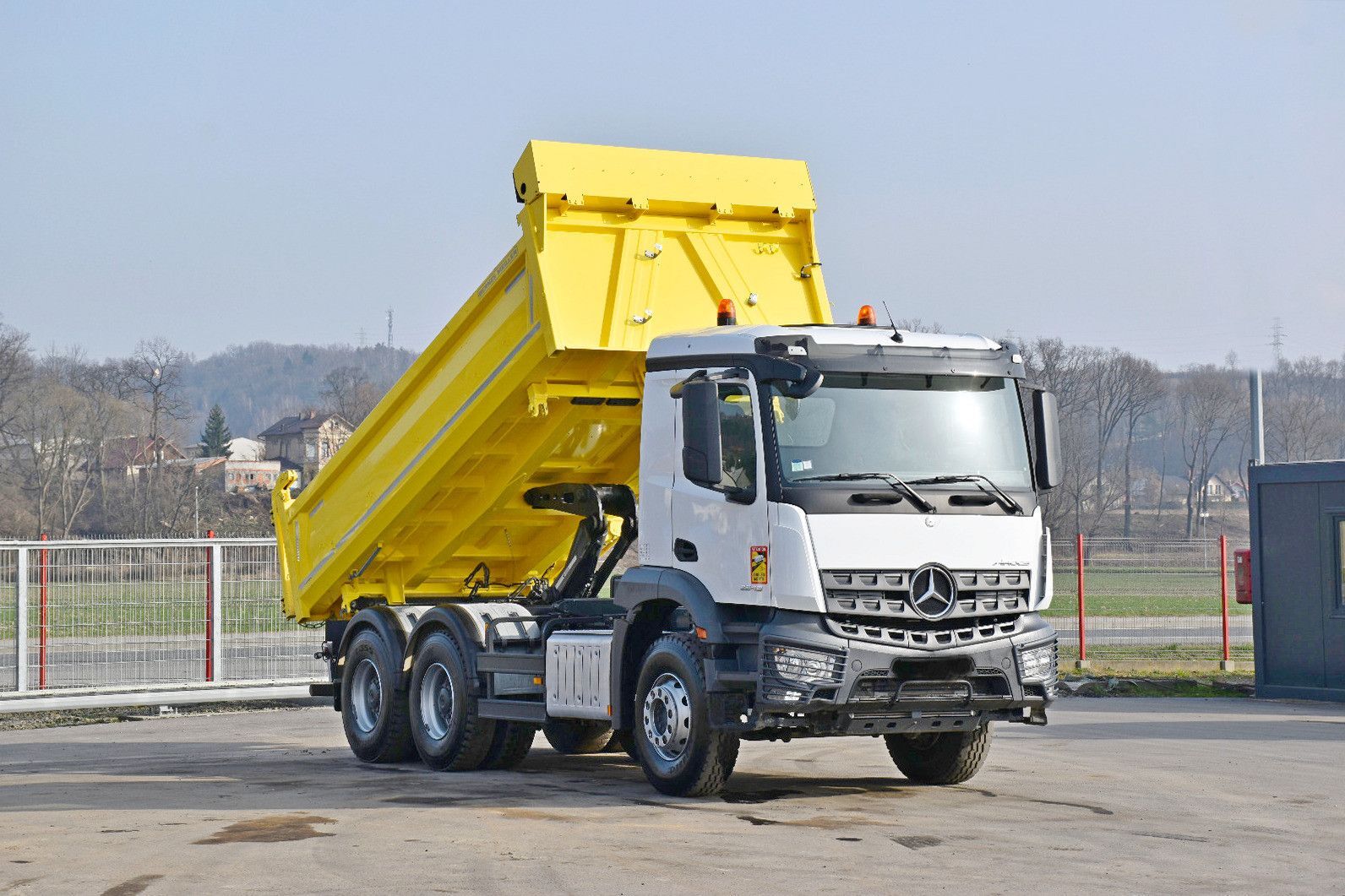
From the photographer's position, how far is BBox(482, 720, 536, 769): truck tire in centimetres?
1295

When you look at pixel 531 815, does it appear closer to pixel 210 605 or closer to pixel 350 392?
pixel 210 605

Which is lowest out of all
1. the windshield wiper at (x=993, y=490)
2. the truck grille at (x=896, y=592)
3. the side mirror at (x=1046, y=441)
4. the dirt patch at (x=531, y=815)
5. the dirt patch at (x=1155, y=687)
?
the dirt patch at (x=1155, y=687)

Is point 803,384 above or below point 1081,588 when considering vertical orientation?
above

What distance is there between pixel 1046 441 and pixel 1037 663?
1426 millimetres

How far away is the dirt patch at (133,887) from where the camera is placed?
771cm

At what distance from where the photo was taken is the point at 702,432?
10.2 metres

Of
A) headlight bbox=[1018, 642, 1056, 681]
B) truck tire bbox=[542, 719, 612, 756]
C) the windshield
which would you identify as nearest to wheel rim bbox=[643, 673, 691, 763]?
the windshield

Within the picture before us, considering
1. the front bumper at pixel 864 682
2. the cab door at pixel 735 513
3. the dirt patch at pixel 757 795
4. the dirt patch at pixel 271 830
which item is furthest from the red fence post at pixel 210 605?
the front bumper at pixel 864 682

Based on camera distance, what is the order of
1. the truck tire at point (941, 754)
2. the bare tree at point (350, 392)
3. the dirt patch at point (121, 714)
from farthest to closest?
the bare tree at point (350, 392) → the dirt patch at point (121, 714) → the truck tire at point (941, 754)

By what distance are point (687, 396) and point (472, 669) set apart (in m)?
3.53

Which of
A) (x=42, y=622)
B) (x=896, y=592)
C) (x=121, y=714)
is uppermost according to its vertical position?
(x=896, y=592)

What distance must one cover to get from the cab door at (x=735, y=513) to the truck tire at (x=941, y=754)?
199 centimetres

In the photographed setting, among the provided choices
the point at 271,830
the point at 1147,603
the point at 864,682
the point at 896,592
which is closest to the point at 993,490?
the point at 896,592

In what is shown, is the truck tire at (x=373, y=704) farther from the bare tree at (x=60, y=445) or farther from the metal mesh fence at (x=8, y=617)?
the bare tree at (x=60, y=445)
